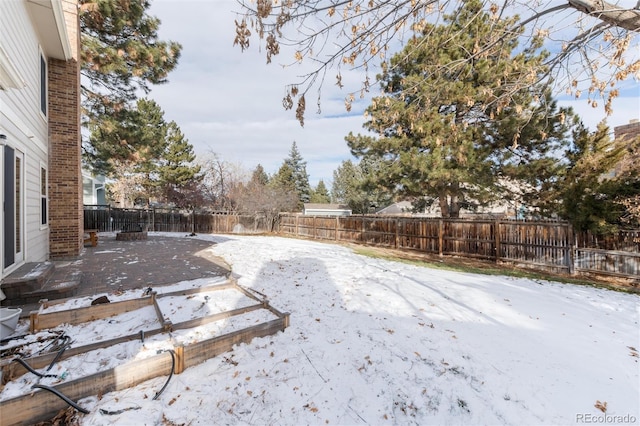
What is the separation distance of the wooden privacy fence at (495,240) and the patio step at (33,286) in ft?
35.1

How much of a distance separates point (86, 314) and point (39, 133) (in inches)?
186

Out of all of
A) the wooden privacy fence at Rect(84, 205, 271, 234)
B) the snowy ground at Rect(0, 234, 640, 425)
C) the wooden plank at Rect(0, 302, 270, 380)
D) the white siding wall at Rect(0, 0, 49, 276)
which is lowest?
the snowy ground at Rect(0, 234, 640, 425)

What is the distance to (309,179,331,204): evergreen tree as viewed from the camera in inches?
1630

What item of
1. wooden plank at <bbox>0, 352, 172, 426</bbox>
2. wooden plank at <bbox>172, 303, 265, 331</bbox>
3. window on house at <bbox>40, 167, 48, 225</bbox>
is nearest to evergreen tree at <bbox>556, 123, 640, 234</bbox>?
wooden plank at <bbox>172, 303, 265, 331</bbox>

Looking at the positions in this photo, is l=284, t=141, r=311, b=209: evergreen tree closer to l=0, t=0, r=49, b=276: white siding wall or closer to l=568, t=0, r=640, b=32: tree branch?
l=0, t=0, r=49, b=276: white siding wall

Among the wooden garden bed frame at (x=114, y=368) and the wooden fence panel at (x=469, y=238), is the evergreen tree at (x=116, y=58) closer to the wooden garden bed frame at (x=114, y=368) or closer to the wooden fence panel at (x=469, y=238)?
the wooden garden bed frame at (x=114, y=368)

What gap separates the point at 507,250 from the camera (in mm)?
9297

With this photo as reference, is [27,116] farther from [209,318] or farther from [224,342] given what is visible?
[224,342]

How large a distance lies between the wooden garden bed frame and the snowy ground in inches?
3.7

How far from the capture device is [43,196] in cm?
613

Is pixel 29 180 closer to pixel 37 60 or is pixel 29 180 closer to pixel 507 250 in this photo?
pixel 37 60

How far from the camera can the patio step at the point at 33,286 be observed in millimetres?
3785

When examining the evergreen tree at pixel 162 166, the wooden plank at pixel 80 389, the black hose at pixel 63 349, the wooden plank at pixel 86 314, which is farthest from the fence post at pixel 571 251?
the evergreen tree at pixel 162 166

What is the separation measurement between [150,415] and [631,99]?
718 centimetres
